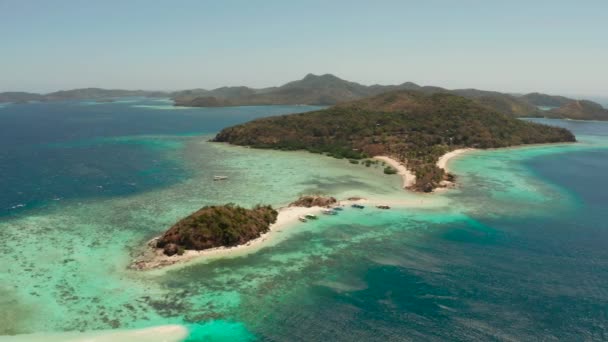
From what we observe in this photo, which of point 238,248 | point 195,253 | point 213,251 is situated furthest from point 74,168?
point 238,248

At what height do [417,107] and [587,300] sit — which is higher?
[417,107]

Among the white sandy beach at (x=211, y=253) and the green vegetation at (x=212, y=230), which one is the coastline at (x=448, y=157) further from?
the green vegetation at (x=212, y=230)

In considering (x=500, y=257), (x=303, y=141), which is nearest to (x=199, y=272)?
(x=500, y=257)

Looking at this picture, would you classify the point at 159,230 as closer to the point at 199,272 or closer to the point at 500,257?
the point at 199,272

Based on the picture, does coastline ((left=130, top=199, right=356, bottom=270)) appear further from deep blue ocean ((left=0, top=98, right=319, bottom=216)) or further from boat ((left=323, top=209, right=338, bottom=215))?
deep blue ocean ((left=0, top=98, right=319, bottom=216))

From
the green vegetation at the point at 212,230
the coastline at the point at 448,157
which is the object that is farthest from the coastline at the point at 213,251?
the coastline at the point at 448,157
